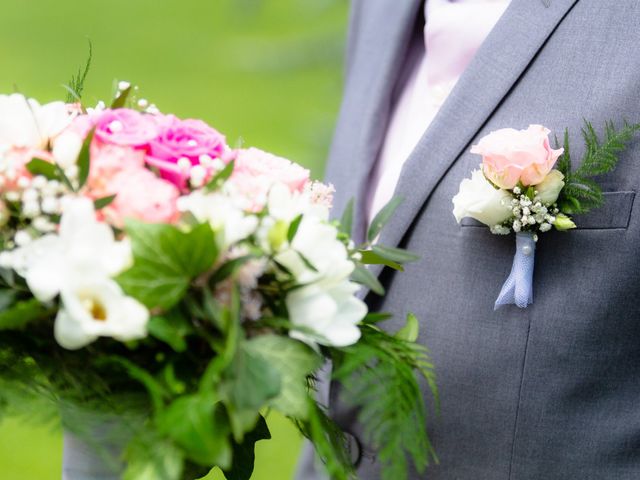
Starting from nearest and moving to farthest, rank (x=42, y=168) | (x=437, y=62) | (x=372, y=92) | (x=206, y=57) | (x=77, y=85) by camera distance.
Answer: (x=42, y=168) < (x=77, y=85) < (x=437, y=62) < (x=372, y=92) < (x=206, y=57)

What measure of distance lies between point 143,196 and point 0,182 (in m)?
0.15

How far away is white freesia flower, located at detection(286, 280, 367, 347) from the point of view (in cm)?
97

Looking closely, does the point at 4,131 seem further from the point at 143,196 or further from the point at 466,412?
the point at 466,412

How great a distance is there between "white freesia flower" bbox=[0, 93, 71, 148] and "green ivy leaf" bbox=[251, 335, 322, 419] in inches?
13.6

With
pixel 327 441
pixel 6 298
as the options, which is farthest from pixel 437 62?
pixel 6 298

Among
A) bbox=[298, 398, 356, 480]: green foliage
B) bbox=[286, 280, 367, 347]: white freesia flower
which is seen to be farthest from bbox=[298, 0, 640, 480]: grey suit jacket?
bbox=[286, 280, 367, 347]: white freesia flower

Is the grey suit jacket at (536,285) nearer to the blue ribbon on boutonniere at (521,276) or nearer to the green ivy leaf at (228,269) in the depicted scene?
the blue ribbon on boutonniere at (521,276)

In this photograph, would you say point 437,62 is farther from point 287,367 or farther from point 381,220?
point 287,367

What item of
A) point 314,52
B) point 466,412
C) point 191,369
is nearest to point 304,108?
point 314,52

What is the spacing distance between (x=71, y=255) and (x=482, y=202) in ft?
2.13

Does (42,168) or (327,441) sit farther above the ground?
(42,168)

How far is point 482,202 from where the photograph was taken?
133 cm

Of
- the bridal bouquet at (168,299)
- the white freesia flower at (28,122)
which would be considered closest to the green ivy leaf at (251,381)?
the bridal bouquet at (168,299)

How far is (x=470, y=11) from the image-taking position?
Result: 160 cm
